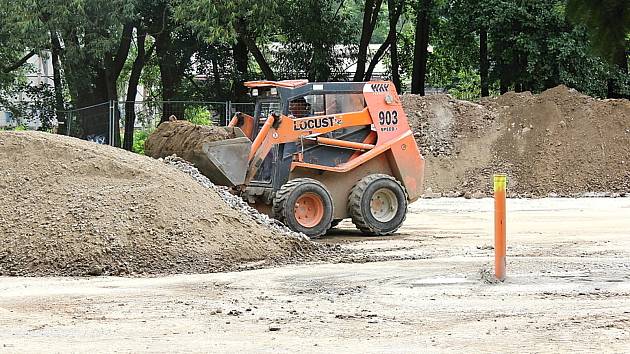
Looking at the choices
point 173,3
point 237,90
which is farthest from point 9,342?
point 237,90

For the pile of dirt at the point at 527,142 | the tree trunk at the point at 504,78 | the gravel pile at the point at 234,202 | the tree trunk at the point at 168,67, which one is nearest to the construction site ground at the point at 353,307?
the gravel pile at the point at 234,202

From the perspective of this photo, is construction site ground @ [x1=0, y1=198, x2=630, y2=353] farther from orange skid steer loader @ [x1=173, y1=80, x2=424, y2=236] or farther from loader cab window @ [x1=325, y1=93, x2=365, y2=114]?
loader cab window @ [x1=325, y1=93, x2=365, y2=114]

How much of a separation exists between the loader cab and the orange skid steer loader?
0.02m

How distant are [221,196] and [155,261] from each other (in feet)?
8.08

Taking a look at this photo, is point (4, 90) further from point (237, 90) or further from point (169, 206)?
point (169, 206)

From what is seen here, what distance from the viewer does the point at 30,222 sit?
12.0 metres

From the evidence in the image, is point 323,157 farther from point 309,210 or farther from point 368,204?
point 368,204

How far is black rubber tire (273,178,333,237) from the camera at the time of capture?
15.3m

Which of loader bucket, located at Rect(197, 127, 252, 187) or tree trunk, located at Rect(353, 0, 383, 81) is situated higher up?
tree trunk, located at Rect(353, 0, 383, 81)

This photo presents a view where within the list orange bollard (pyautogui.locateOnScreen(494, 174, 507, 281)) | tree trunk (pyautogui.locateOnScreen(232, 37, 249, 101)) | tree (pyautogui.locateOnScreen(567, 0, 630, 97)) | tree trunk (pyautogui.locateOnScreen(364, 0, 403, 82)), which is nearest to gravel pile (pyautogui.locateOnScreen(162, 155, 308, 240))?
orange bollard (pyautogui.locateOnScreen(494, 174, 507, 281))

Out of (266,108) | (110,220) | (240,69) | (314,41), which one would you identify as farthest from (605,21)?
(240,69)

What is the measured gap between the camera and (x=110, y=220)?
12.2 m

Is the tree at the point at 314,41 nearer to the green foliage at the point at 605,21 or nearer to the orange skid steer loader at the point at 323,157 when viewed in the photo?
the orange skid steer loader at the point at 323,157

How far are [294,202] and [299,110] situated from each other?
5.66ft
